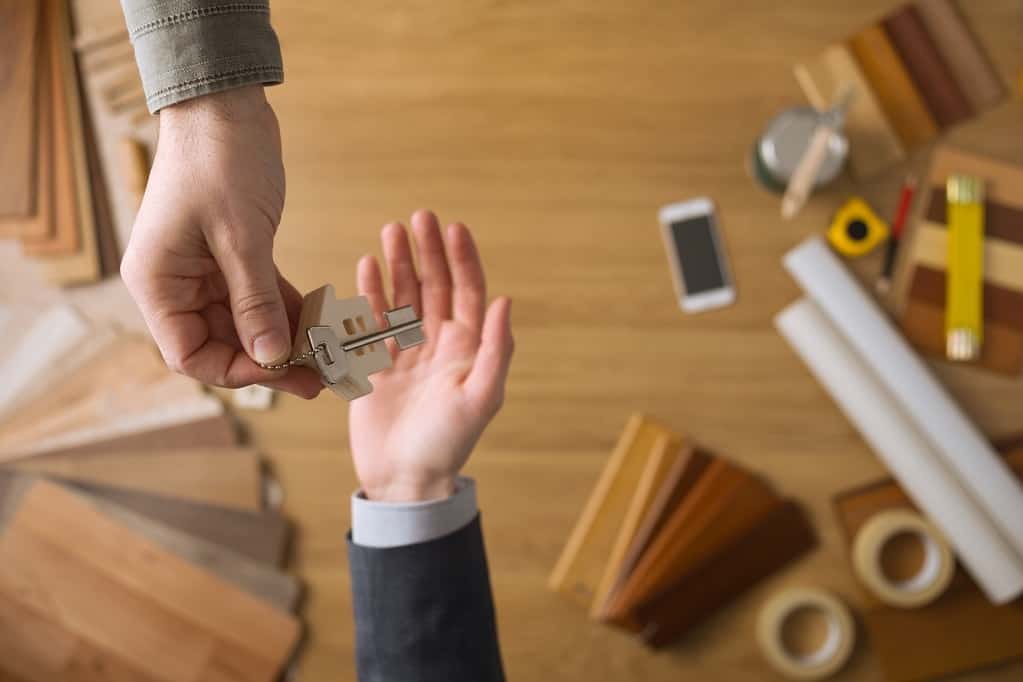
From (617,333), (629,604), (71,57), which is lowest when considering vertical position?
(629,604)

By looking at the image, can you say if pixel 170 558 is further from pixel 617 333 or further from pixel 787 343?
pixel 787 343

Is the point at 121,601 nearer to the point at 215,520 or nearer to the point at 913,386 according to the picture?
the point at 215,520

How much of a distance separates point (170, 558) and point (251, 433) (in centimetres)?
18

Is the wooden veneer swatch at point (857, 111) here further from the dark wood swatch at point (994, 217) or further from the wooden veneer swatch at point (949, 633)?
the wooden veneer swatch at point (949, 633)

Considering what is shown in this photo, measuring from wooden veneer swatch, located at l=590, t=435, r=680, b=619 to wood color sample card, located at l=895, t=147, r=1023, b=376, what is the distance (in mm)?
349

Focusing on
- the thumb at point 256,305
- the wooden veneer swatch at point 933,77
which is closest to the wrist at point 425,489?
the thumb at point 256,305

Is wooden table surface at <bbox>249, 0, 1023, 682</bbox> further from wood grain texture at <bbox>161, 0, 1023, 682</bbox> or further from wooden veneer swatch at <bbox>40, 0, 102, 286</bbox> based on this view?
wooden veneer swatch at <bbox>40, 0, 102, 286</bbox>

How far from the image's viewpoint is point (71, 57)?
1.10 meters

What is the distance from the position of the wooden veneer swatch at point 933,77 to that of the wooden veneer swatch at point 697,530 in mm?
543

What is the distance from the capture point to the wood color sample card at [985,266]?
104 centimetres

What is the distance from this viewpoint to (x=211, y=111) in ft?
2.11

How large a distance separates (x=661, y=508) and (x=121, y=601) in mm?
688

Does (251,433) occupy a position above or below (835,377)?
below

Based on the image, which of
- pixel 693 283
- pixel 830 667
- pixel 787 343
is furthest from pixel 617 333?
pixel 830 667
